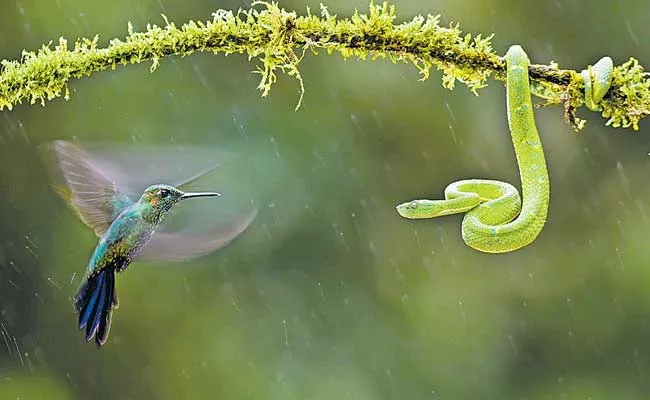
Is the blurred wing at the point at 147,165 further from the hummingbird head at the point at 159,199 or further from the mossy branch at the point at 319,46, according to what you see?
the mossy branch at the point at 319,46

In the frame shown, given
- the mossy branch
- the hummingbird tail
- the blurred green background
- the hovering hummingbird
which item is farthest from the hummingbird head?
the blurred green background

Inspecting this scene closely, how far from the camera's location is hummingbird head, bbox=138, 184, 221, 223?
4.76 feet

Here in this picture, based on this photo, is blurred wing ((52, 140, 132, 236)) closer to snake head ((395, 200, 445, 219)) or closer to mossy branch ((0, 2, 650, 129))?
mossy branch ((0, 2, 650, 129))

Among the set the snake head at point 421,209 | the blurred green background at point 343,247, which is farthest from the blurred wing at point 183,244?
the blurred green background at point 343,247

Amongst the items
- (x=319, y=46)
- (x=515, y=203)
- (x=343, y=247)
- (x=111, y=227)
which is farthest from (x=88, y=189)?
(x=343, y=247)

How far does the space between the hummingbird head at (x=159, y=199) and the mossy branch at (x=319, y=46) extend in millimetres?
283

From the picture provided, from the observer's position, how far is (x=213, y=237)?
1516mm

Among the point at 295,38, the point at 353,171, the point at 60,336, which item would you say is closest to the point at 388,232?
the point at 353,171

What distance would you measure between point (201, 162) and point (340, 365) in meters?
2.93

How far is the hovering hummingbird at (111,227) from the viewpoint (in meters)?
1.42

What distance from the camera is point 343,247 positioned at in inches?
165

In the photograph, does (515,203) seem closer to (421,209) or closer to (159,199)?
(421,209)

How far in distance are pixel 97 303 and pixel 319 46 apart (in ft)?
1.91

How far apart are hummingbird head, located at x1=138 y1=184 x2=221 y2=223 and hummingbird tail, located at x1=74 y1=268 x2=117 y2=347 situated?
145mm
